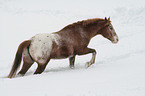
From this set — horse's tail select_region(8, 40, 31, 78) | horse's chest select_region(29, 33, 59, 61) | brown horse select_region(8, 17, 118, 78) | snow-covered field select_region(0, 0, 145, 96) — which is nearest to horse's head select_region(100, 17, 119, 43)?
brown horse select_region(8, 17, 118, 78)

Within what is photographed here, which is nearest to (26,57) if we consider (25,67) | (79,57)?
(25,67)

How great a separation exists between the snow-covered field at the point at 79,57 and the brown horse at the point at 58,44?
30 centimetres

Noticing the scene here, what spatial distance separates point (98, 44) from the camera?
21.6 ft

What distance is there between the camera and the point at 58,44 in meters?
3.62

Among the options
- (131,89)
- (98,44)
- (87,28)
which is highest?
(87,28)

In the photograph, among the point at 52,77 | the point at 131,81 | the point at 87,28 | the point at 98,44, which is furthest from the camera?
the point at 98,44

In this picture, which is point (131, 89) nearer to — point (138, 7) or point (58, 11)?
point (58, 11)

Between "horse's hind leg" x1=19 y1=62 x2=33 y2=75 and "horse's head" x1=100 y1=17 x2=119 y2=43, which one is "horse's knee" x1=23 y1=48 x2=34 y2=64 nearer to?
"horse's hind leg" x1=19 y1=62 x2=33 y2=75

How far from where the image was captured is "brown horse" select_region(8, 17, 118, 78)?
3480 millimetres

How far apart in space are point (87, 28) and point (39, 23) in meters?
4.72

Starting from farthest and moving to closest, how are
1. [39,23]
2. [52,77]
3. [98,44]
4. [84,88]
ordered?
[39,23] → [98,44] → [52,77] → [84,88]

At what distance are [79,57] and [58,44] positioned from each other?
6.47ft

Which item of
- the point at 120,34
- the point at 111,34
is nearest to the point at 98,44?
the point at 120,34

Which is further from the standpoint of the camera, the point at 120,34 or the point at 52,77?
the point at 120,34
